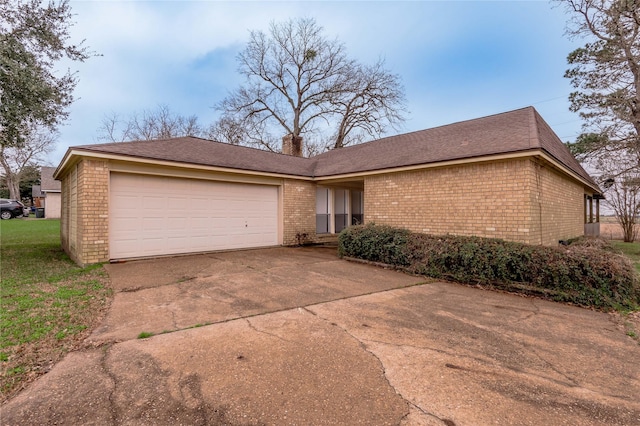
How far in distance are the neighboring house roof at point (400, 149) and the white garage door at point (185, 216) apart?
76 centimetres

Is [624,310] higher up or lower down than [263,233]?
lower down

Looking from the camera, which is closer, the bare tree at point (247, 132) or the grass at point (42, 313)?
the grass at point (42, 313)

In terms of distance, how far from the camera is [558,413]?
7.08 feet

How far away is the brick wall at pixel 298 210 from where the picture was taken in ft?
37.4

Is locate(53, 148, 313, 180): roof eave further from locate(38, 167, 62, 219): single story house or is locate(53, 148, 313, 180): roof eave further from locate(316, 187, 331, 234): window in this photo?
locate(38, 167, 62, 219): single story house

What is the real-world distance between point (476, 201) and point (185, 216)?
831 cm

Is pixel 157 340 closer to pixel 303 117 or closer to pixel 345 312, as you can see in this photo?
pixel 345 312

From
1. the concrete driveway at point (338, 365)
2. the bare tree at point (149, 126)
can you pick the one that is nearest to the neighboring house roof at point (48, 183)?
the bare tree at point (149, 126)

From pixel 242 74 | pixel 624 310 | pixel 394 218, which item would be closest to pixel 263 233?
pixel 394 218

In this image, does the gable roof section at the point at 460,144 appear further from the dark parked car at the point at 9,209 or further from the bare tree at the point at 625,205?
the dark parked car at the point at 9,209

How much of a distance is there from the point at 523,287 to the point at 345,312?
11.9 feet

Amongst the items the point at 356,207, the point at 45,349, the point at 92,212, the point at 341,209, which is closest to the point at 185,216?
the point at 92,212

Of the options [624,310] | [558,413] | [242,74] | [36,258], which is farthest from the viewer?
[242,74]

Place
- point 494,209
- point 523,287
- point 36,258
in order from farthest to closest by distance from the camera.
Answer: point 36,258
point 494,209
point 523,287
